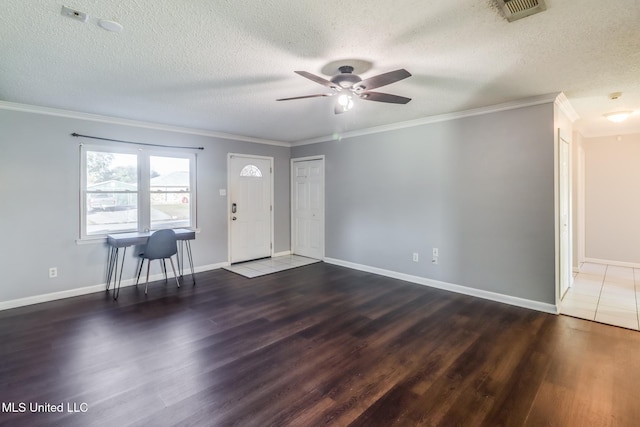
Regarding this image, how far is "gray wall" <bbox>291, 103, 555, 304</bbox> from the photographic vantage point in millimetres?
3496

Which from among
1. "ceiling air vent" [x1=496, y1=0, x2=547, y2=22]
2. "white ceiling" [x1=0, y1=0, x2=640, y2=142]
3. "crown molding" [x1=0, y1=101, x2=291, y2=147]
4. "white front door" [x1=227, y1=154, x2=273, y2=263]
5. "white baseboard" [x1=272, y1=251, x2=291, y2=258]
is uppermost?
"crown molding" [x1=0, y1=101, x2=291, y2=147]

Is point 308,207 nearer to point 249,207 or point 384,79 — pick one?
point 249,207

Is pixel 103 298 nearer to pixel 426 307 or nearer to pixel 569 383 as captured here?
pixel 426 307

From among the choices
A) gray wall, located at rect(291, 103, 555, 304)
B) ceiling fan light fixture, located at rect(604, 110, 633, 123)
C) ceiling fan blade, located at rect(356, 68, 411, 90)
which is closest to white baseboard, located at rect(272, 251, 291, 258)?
gray wall, located at rect(291, 103, 555, 304)

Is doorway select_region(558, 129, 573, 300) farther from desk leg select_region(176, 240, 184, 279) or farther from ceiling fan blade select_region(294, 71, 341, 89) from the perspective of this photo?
desk leg select_region(176, 240, 184, 279)

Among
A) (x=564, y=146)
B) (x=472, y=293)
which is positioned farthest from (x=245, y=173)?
(x=564, y=146)

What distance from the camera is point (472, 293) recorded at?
13.2 ft

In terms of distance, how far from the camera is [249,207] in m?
5.96

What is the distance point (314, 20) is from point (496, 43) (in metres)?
1.34

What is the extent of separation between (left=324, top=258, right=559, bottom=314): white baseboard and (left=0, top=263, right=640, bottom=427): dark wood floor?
0.16 metres

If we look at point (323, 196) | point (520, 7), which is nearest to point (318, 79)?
point (520, 7)

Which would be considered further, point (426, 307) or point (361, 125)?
point (361, 125)

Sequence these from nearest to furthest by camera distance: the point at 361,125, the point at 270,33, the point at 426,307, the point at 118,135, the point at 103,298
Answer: the point at 270,33
the point at 426,307
the point at 103,298
the point at 118,135
the point at 361,125

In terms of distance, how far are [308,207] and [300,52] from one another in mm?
4141
